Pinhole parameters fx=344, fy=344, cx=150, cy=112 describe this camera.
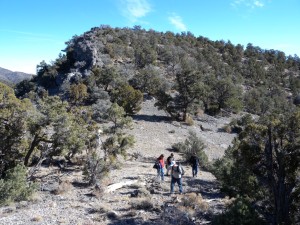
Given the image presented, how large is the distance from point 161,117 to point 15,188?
1219 inches

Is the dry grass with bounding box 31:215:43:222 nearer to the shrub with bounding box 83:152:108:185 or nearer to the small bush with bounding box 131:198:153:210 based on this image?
the small bush with bounding box 131:198:153:210

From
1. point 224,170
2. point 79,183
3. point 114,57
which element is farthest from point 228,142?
point 114,57

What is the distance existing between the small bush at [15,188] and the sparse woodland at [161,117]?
41 millimetres

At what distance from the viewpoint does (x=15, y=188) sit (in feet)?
45.3

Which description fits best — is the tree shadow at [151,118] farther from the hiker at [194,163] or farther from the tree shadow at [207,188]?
the tree shadow at [207,188]

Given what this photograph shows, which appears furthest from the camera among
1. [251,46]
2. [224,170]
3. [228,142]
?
[251,46]

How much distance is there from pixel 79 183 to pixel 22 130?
3.90 metres

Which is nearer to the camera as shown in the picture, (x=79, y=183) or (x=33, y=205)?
(x=33, y=205)

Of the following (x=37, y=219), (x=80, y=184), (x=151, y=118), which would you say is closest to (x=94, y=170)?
(x=80, y=184)

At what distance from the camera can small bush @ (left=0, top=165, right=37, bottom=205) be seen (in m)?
13.5

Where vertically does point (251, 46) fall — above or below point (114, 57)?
above

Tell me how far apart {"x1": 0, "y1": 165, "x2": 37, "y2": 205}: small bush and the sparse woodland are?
0.13ft

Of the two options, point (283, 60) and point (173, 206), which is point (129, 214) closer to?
point (173, 206)

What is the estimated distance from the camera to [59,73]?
61250 millimetres
